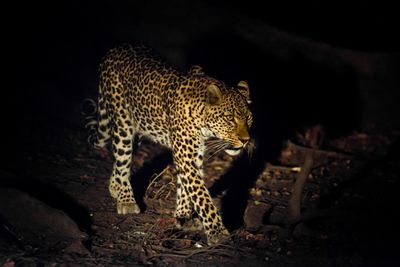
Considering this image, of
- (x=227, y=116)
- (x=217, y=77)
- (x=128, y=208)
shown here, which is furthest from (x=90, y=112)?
(x=227, y=116)

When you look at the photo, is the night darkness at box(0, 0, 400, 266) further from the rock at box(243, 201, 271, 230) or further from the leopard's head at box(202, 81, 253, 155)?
the leopard's head at box(202, 81, 253, 155)

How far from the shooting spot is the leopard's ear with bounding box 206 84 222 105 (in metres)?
6.10

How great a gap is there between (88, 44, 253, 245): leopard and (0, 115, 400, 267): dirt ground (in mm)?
359

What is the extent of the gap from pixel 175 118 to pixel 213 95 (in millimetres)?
576

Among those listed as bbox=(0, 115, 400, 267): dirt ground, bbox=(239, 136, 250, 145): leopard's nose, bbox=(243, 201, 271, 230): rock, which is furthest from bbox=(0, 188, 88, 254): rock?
bbox=(239, 136, 250, 145): leopard's nose

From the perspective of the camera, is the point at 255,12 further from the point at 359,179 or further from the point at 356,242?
the point at 356,242

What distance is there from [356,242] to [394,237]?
50cm

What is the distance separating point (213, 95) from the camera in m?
6.11

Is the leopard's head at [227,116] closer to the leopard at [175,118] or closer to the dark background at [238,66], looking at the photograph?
the leopard at [175,118]

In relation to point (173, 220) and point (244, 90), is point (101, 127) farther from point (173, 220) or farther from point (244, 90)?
point (244, 90)

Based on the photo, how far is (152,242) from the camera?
6.28 metres

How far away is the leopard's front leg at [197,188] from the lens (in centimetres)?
605

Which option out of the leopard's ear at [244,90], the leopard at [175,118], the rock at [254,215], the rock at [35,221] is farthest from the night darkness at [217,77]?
the leopard's ear at [244,90]

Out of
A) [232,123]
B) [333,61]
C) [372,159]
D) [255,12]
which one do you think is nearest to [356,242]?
[232,123]
